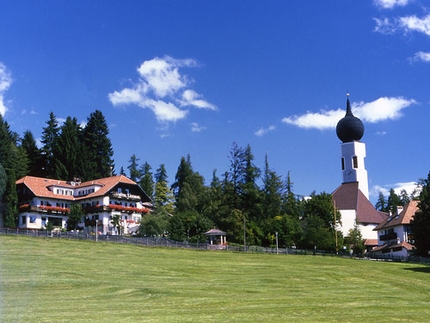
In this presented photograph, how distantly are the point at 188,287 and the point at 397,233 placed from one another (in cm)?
6510

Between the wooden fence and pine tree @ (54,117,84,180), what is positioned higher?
pine tree @ (54,117,84,180)

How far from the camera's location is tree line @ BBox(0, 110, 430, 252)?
87125 mm

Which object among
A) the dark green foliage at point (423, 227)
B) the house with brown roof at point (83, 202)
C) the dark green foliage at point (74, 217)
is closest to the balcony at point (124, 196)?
the house with brown roof at point (83, 202)

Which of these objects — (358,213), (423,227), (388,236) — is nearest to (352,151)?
(358,213)

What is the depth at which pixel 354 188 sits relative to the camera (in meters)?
119

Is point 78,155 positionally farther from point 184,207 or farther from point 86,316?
point 86,316

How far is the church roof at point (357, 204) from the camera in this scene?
110750 mm

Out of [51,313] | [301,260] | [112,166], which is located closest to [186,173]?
[112,166]

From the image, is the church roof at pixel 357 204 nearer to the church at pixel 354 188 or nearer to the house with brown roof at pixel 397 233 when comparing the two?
the church at pixel 354 188

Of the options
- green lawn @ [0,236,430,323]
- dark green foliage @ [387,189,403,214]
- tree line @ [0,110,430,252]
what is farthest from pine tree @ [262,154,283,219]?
dark green foliage @ [387,189,403,214]

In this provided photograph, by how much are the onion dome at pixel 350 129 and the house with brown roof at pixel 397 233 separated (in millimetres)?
27815

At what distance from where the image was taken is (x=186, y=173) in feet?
445

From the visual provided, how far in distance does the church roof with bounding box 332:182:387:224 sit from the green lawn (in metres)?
45.3

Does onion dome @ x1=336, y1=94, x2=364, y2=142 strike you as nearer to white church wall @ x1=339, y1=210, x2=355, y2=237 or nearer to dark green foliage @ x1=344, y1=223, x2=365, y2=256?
white church wall @ x1=339, y1=210, x2=355, y2=237
